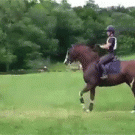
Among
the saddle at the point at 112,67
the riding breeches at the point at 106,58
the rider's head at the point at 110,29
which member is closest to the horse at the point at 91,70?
the saddle at the point at 112,67

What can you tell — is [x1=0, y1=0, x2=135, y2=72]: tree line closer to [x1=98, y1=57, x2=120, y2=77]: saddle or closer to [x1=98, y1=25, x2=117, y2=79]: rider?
[x1=98, y1=57, x2=120, y2=77]: saddle

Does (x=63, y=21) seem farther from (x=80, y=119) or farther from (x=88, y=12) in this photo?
(x=80, y=119)


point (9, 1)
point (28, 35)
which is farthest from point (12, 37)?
point (9, 1)

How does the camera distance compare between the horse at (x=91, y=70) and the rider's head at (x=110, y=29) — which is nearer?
the rider's head at (x=110, y=29)

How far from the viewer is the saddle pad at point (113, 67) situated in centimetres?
1169

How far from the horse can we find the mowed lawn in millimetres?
1045

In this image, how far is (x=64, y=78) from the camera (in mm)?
18891

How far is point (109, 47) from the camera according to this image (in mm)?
11203

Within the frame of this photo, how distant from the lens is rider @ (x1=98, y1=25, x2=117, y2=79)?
11086 millimetres

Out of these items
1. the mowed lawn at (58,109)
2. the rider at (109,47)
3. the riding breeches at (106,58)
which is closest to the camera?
the mowed lawn at (58,109)

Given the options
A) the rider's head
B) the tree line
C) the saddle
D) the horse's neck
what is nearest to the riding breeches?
the saddle

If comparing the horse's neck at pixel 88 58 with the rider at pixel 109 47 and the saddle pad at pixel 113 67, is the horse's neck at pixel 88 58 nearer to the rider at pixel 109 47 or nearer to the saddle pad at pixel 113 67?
the rider at pixel 109 47

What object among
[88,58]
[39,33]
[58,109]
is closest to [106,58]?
[88,58]

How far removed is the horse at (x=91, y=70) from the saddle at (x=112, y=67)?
119 mm
